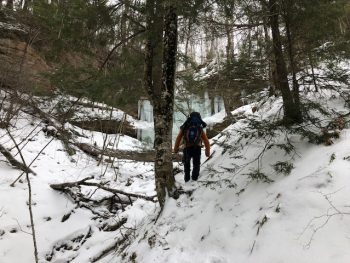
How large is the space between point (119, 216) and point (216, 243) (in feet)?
14.0

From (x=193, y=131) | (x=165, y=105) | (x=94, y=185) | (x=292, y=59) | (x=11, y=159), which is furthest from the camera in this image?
(x=11, y=159)

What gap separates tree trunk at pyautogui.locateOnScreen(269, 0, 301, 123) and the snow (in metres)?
0.19

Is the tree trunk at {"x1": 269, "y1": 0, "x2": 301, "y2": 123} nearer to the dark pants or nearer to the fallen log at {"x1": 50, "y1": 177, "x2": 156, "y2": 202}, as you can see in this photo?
the dark pants

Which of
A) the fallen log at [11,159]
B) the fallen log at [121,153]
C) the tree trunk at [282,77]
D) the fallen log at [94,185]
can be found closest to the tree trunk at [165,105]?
the tree trunk at [282,77]

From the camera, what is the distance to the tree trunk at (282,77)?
5668 millimetres

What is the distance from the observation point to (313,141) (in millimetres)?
5484

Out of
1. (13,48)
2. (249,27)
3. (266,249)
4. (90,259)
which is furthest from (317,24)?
(13,48)

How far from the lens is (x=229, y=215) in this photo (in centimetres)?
527

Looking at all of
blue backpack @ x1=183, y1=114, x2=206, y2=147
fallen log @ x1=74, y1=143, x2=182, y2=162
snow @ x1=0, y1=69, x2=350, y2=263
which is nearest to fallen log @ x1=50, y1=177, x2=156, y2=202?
snow @ x1=0, y1=69, x2=350, y2=263

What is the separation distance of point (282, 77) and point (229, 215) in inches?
89.7

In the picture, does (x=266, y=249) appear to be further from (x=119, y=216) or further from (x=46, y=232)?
(x=46, y=232)

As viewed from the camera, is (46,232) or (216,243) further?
(46,232)

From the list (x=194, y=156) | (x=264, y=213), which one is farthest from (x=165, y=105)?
(x=264, y=213)

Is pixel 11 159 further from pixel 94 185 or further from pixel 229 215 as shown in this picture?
pixel 229 215
